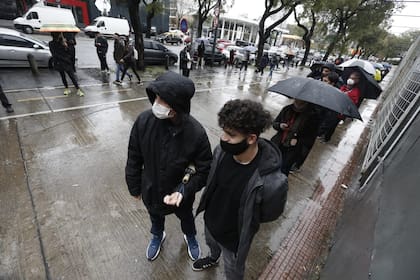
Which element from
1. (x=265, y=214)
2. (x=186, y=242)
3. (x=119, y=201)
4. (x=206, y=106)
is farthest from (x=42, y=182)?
(x=206, y=106)

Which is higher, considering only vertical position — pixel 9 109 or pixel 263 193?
pixel 263 193

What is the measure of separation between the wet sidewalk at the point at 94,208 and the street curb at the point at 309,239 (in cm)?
1

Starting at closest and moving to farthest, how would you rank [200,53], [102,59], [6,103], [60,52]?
[6,103] < [60,52] < [102,59] < [200,53]

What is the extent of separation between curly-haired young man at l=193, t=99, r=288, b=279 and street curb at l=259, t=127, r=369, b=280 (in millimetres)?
925

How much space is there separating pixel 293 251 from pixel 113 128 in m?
4.27

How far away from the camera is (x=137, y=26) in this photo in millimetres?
9734

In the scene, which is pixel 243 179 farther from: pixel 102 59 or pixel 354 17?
pixel 354 17

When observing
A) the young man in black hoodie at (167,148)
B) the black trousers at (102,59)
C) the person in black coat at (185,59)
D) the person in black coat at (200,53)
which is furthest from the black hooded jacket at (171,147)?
the person in black coat at (200,53)

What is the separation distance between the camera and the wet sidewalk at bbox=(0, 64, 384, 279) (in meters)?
2.24

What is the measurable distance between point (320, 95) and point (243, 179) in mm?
1753

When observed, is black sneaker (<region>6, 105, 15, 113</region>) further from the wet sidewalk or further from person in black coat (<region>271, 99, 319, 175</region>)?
person in black coat (<region>271, 99, 319, 175</region>)

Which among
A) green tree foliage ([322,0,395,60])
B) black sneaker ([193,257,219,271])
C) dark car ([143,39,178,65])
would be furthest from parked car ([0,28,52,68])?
green tree foliage ([322,0,395,60])

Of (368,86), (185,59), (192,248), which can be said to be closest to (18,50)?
(185,59)

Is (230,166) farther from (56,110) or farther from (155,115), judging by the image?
(56,110)
